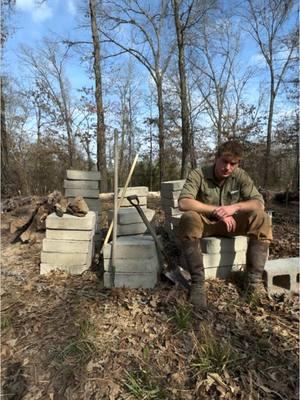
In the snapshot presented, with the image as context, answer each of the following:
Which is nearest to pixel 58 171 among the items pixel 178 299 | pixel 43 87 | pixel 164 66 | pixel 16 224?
pixel 43 87

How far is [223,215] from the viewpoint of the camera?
3.26 m

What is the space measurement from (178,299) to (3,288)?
1895mm

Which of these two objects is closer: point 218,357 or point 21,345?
point 218,357

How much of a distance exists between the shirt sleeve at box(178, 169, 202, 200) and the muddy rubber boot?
712 millimetres

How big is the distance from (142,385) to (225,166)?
2005 mm

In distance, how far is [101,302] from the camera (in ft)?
10.7

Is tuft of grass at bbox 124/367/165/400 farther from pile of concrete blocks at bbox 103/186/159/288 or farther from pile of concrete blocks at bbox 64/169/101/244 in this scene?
pile of concrete blocks at bbox 64/169/101/244

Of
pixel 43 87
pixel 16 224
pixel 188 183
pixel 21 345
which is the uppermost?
pixel 43 87

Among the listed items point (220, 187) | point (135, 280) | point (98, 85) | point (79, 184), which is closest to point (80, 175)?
point (79, 184)

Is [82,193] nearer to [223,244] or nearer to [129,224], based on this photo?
[129,224]

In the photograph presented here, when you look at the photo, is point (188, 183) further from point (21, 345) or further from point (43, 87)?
point (43, 87)

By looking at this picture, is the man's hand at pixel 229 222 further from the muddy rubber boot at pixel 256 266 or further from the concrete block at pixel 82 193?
the concrete block at pixel 82 193

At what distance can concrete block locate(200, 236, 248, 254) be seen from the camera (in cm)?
357

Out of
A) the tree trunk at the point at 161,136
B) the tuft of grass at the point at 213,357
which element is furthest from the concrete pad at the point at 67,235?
the tree trunk at the point at 161,136
